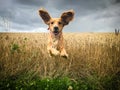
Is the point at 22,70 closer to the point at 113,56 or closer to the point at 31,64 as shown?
the point at 31,64

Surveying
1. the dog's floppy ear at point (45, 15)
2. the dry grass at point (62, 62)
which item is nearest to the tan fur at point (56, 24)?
the dog's floppy ear at point (45, 15)

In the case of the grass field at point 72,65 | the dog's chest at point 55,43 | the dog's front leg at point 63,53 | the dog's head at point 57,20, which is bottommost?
the grass field at point 72,65

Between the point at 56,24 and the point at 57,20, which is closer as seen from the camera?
the point at 56,24

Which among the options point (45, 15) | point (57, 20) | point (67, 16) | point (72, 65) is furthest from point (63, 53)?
point (45, 15)

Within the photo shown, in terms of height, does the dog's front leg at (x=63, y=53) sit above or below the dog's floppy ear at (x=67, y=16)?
below

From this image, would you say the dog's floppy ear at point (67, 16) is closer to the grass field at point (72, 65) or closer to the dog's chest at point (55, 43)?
the dog's chest at point (55, 43)

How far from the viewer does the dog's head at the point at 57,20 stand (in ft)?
22.0

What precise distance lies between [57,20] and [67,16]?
0.28 metres

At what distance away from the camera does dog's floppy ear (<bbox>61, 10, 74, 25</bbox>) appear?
6.79 m

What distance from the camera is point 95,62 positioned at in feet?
19.1

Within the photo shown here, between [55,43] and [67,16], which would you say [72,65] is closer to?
[55,43]

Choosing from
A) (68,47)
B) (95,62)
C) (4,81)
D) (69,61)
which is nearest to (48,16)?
(68,47)

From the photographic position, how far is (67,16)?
6.83 meters

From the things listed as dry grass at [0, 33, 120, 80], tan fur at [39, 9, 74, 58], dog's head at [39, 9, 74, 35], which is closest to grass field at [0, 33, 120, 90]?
dry grass at [0, 33, 120, 80]
